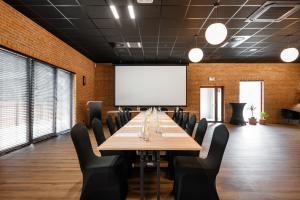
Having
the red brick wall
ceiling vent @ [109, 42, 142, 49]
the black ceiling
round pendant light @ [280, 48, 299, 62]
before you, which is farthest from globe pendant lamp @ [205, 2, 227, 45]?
the red brick wall

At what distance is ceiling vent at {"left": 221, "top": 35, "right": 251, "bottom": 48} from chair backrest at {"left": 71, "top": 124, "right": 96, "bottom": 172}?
6.51 metres

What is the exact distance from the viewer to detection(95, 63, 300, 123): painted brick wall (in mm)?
13141

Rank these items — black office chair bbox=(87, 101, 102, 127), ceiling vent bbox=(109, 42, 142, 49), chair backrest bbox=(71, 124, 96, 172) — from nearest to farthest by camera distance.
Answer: chair backrest bbox=(71, 124, 96, 172), ceiling vent bbox=(109, 42, 142, 49), black office chair bbox=(87, 101, 102, 127)

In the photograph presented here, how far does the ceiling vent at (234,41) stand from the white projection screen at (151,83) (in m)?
3.71

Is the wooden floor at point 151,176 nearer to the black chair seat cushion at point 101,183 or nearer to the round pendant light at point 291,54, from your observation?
the black chair seat cushion at point 101,183

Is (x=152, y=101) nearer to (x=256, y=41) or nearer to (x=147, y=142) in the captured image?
(x=256, y=41)

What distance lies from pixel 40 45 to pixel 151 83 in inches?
265

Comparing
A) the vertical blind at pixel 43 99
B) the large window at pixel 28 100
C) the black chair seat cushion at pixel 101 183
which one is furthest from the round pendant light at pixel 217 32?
the vertical blind at pixel 43 99

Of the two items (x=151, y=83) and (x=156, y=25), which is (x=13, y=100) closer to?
(x=156, y=25)

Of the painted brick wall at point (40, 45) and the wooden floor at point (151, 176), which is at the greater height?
the painted brick wall at point (40, 45)

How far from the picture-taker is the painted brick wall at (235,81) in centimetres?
1314

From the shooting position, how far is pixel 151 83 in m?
12.7

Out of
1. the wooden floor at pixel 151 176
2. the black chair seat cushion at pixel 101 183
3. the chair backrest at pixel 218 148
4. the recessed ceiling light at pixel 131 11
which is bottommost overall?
the wooden floor at pixel 151 176

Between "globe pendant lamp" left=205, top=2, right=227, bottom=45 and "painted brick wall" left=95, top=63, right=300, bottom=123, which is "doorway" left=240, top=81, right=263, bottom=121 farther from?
"globe pendant lamp" left=205, top=2, right=227, bottom=45
